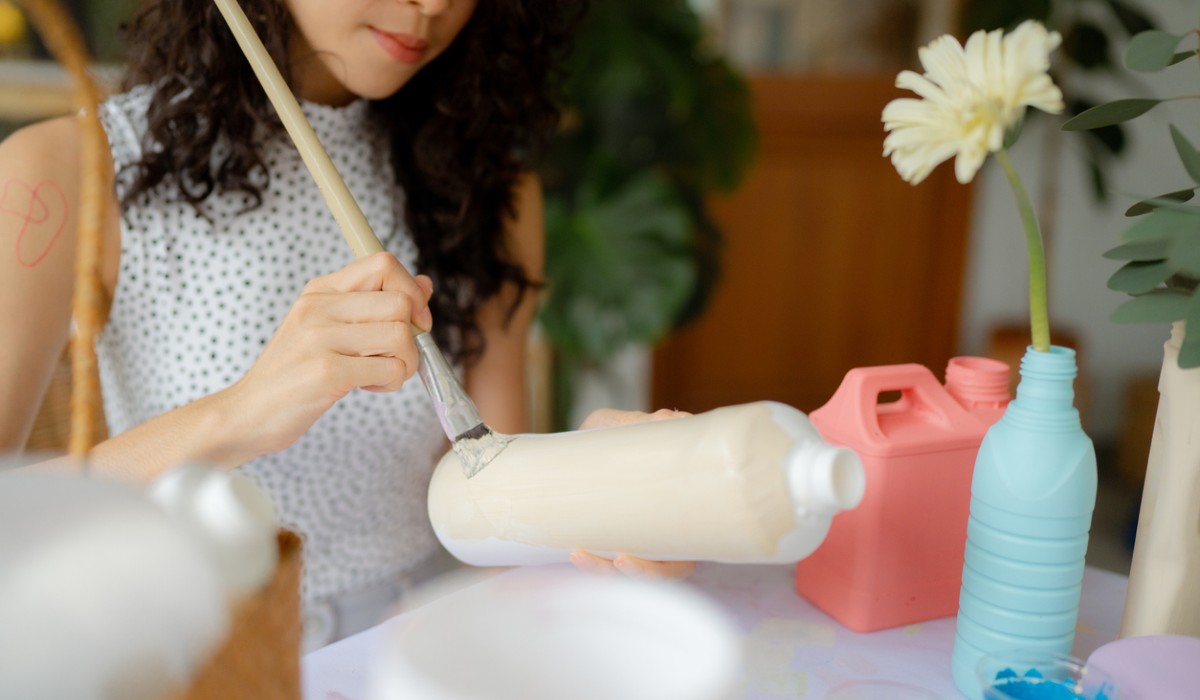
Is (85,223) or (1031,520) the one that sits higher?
(85,223)

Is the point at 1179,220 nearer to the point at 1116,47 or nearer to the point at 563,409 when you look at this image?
the point at 563,409

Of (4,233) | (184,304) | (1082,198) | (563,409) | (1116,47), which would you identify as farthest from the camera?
(1082,198)

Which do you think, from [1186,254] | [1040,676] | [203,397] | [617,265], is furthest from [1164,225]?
[617,265]

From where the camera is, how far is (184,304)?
2.84ft

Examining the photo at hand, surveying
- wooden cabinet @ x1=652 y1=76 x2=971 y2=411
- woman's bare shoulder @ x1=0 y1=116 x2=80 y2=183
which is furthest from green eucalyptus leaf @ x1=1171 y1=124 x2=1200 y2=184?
wooden cabinet @ x1=652 y1=76 x2=971 y2=411

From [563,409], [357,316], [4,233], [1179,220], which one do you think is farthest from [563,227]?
[1179,220]

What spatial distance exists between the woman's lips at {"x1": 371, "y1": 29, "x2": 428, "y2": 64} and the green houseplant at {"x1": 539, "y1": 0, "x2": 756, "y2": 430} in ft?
2.68

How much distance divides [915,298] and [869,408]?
8.05ft

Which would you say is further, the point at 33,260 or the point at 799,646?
the point at 33,260

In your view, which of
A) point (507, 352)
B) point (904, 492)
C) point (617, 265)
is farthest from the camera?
point (617, 265)

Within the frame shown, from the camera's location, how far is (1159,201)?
0.51 metres

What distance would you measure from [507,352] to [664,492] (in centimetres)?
64

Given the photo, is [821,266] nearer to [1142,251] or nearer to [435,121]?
[435,121]

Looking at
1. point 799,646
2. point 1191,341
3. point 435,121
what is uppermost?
point 435,121
